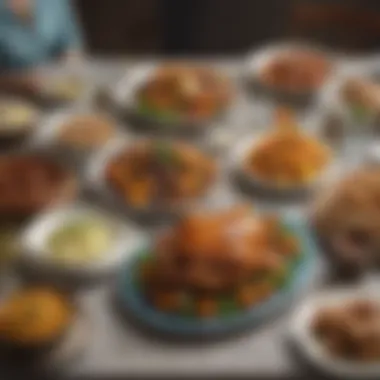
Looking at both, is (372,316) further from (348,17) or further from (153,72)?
(348,17)

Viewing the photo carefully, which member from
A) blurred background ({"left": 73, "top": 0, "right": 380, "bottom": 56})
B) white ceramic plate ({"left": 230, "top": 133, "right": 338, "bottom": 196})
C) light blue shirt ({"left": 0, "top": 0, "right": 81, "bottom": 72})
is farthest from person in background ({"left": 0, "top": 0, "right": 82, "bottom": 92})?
blurred background ({"left": 73, "top": 0, "right": 380, "bottom": 56})

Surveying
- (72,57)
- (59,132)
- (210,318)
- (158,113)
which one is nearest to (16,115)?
(59,132)

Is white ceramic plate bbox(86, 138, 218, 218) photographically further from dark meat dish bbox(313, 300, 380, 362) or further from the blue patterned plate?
dark meat dish bbox(313, 300, 380, 362)

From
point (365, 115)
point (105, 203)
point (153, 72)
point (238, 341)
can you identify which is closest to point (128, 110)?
point (153, 72)

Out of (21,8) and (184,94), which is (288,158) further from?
(21,8)

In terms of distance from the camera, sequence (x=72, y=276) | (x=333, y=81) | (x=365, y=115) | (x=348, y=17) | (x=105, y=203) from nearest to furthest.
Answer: (x=72, y=276)
(x=105, y=203)
(x=365, y=115)
(x=333, y=81)
(x=348, y=17)
